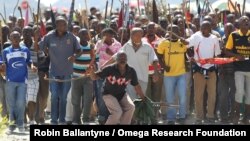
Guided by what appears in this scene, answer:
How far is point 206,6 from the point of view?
55.4 ft

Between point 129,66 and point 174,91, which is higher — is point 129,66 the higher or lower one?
the higher one

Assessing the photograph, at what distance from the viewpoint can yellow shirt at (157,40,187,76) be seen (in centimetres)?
1312

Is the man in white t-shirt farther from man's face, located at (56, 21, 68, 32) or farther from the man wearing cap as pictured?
man's face, located at (56, 21, 68, 32)

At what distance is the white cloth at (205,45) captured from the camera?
523 inches

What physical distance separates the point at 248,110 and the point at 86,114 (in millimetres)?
2816

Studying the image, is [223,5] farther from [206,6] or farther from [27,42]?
[27,42]

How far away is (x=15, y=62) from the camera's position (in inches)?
495

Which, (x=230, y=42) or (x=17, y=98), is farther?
(x=230, y=42)

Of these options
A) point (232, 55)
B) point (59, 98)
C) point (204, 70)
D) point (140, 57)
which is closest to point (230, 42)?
point (232, 55)

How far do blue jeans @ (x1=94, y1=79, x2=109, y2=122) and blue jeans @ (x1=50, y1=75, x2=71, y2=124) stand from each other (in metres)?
0.61

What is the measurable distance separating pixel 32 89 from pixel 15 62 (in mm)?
808

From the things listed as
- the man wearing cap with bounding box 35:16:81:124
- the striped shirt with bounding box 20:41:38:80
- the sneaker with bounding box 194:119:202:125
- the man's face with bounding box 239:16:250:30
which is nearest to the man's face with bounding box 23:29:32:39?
the striped shirt with bounding box 20:41:38:80

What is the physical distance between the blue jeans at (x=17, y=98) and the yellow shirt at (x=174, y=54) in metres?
2.40

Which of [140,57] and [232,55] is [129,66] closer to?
[140,57]
